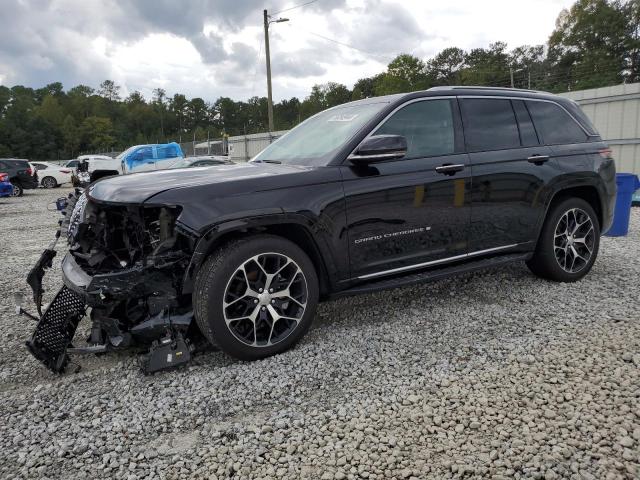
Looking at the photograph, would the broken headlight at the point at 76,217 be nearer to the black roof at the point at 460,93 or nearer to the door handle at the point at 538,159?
the black roof at the point at 460,93

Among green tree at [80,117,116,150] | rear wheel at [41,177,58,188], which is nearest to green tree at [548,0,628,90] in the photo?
rear wheel at [41,177,58,188]

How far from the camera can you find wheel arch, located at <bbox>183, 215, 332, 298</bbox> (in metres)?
3.04

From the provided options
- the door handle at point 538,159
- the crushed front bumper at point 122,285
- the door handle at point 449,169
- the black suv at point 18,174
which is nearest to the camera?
the crushed front bumper at point 122,285

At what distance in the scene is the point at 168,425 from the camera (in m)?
2.63

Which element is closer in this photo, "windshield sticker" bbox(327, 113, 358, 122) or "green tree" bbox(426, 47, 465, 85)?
"windshield sticker" bbox(327, 113, 358, 122)

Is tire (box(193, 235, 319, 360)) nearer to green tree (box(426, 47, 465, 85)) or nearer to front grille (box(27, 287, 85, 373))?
front grille (box(27, 287, 85, 373))

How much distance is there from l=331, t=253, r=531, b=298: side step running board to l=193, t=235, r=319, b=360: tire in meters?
0.35

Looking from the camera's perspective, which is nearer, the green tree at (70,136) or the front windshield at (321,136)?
the front windshield at (321,136)

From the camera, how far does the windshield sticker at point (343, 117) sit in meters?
3.97

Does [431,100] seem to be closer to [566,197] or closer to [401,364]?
[566,197]

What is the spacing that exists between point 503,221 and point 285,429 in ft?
8.92

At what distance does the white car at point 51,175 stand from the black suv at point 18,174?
14.4 feet

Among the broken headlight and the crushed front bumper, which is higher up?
the broken headlight

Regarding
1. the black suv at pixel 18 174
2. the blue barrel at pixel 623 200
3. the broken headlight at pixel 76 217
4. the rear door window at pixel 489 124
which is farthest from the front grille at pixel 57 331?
the black suv at pixel 18 174
